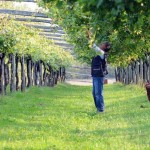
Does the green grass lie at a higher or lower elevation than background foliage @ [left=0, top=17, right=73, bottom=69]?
lower

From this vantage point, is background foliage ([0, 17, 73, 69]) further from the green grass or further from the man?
the man

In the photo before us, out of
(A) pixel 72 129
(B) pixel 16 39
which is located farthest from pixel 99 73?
(B) pixel 16 39

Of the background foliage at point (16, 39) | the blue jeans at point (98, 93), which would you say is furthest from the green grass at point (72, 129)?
the background foliage at point (16, 39)

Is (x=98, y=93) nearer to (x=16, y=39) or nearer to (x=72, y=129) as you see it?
(x=72, y=129)

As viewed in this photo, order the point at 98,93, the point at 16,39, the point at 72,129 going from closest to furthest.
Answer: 1. the point at 72,129
2. the point at 98,93
3. the point at 16,39

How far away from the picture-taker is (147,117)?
11.9 m

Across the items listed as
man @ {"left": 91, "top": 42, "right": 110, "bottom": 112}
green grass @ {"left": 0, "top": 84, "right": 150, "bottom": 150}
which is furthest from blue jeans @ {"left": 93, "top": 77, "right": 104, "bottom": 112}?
green grass @ {"left": 0, "top": 84, "right": 150, "bottom": 150}

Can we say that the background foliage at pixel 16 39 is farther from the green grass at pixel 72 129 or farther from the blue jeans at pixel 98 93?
the blue jeans at pixel 98 93

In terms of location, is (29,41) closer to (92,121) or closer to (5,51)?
(5,51)

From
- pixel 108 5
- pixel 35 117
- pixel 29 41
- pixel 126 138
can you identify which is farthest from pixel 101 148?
pixel 29 41

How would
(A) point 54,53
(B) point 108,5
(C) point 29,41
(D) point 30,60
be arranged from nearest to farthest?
1. (B) point 108,5
2. (C) point 29,41
3. (D) point 30,60
4. (A) point 54,53

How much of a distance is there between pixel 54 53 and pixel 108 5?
A: 28.7 m

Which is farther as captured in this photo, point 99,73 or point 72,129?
point 99,73

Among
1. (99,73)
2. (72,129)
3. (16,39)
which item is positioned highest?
(16,39)
